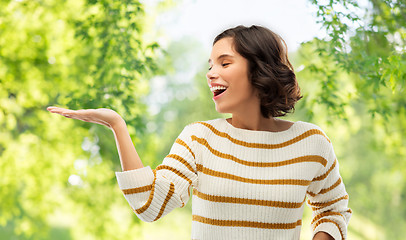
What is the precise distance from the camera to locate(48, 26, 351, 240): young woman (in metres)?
1.03

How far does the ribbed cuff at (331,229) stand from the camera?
3.84 feet

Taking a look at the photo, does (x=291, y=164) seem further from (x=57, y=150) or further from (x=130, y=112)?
(x=57, y=150)

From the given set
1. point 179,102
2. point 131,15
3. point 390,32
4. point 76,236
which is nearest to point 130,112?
point 131,15

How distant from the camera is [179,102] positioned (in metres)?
11.2

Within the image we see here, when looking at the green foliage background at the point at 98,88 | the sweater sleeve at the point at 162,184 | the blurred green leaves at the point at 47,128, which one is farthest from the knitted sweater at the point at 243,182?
the blurred green leaves at the point at 47,128

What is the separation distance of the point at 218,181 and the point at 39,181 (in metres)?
3.86

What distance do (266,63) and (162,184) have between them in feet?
1.37

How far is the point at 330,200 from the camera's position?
1212mm

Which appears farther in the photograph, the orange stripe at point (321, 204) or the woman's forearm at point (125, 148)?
the orange stripe at point (321, 204)

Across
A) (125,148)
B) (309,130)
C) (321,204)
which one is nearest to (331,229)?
(321,204)

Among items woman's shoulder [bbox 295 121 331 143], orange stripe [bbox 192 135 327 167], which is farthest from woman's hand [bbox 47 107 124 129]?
woman's shoulder [bbox 295 121 331 143]

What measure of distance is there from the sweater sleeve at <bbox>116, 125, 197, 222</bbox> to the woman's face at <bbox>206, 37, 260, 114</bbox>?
0.14 meters

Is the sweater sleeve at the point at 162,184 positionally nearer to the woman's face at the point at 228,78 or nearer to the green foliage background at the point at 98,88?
the woman's face at the point at 228,78

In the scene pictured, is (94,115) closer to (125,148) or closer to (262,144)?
(125,148)
